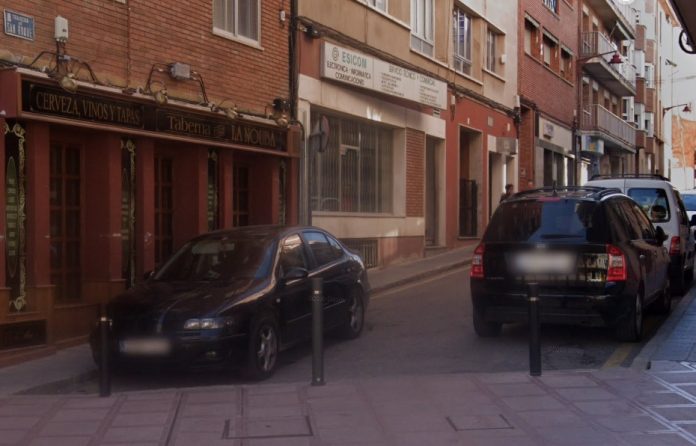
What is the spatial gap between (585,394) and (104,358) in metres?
4.18

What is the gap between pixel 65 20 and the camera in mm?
9969

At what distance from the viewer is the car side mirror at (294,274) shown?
28.9 feet

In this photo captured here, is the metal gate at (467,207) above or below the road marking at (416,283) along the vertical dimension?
above

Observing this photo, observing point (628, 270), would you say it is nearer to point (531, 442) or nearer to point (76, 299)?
point (531, 442)

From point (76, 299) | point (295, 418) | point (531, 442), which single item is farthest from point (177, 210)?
point (531, 442)

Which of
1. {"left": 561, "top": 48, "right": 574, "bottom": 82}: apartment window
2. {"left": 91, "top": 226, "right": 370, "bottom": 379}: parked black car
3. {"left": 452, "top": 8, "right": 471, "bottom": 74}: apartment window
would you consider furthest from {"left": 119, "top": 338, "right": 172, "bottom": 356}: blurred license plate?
{"left": 561, "top": 48, "right": 574, "bottom": 82}: apartment window

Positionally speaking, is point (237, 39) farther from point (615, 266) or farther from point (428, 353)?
point (615, 266)

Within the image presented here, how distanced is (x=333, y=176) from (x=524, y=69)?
1405 centimetres

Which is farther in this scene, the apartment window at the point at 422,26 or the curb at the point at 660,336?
the apartment window at the point at 422,26

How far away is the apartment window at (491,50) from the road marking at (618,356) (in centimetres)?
1734

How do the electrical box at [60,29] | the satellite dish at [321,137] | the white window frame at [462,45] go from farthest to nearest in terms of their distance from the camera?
1. the white window frame at [462,45]
2. the satellite dish at [321,137]
3. the electrical box at [60,29]

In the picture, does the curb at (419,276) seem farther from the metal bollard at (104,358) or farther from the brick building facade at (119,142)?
the metal bollard at (104,358)

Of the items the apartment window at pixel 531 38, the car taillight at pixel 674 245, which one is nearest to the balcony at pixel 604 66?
the apartment window at pixel 531 38

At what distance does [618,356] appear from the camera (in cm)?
903
